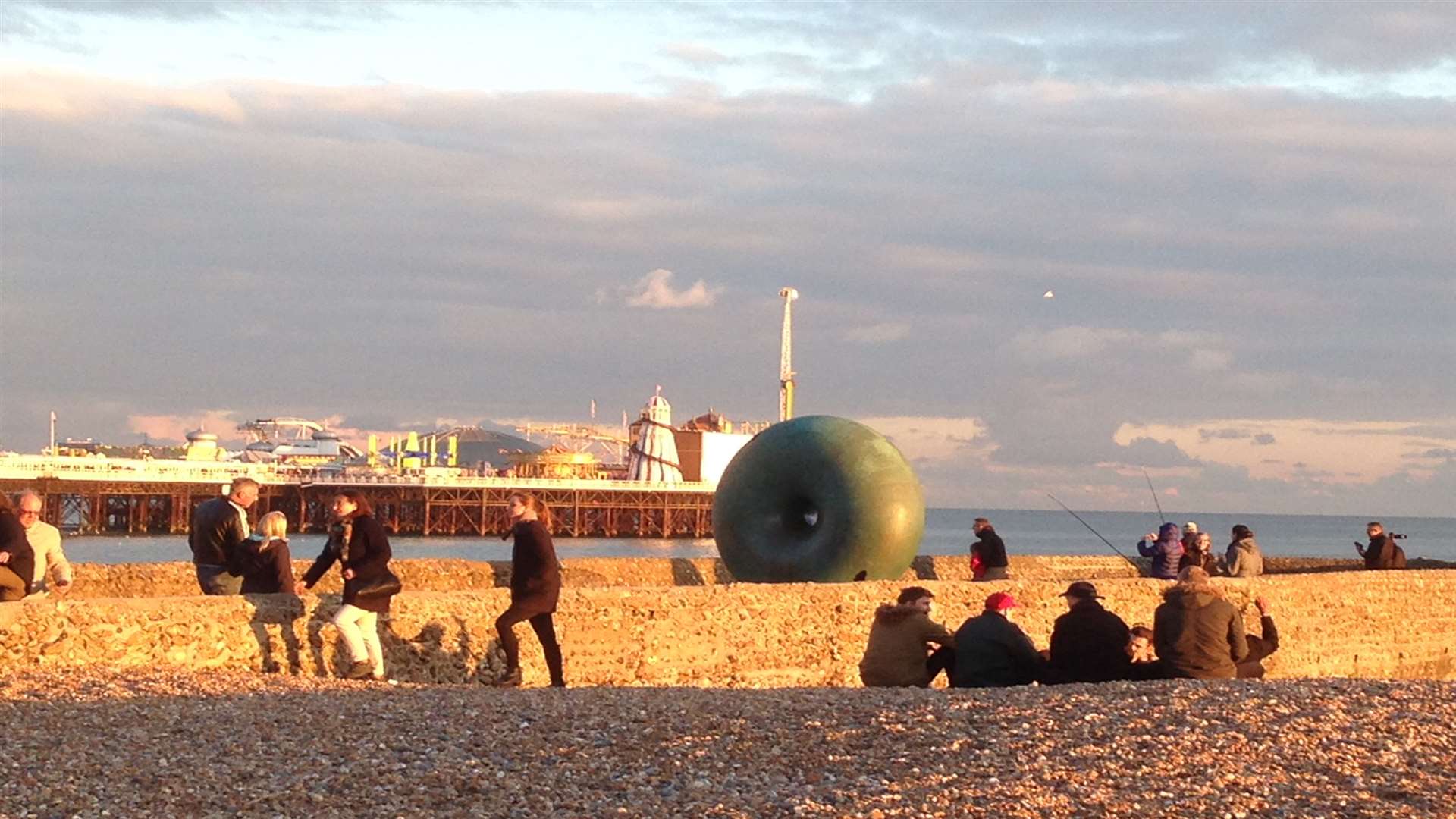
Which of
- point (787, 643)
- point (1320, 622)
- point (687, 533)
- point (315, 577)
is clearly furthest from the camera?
point (687, 533)

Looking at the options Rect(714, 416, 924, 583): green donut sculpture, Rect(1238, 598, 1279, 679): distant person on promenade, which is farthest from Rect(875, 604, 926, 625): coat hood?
Rect(714, 416, 924, 583): green donut sculpture

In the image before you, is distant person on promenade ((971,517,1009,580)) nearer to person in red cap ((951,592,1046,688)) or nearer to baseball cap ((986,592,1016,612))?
baseball cap ((986,592,1016,612))

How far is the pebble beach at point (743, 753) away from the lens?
7.00 m

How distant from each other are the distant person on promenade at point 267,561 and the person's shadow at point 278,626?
1004 millimetres

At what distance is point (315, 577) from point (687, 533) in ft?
276

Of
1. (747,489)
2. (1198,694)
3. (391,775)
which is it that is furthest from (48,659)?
(747,489)

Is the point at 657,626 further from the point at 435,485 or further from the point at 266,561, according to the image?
the point at 435,485

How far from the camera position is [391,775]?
736cm

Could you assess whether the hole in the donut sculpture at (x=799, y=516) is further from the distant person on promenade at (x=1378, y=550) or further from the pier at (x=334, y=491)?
the pier at (x=334, y=491)

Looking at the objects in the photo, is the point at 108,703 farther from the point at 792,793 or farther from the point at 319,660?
the point at 792,793

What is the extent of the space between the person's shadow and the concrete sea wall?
11 mm

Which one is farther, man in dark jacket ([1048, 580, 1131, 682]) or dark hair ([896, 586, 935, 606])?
dark hair ([896, 586, 935, 606])

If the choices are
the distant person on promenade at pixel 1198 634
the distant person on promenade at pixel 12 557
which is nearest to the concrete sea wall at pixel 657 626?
the distant person on promenade at pixel 12 557

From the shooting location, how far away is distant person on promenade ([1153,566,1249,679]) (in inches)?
413
